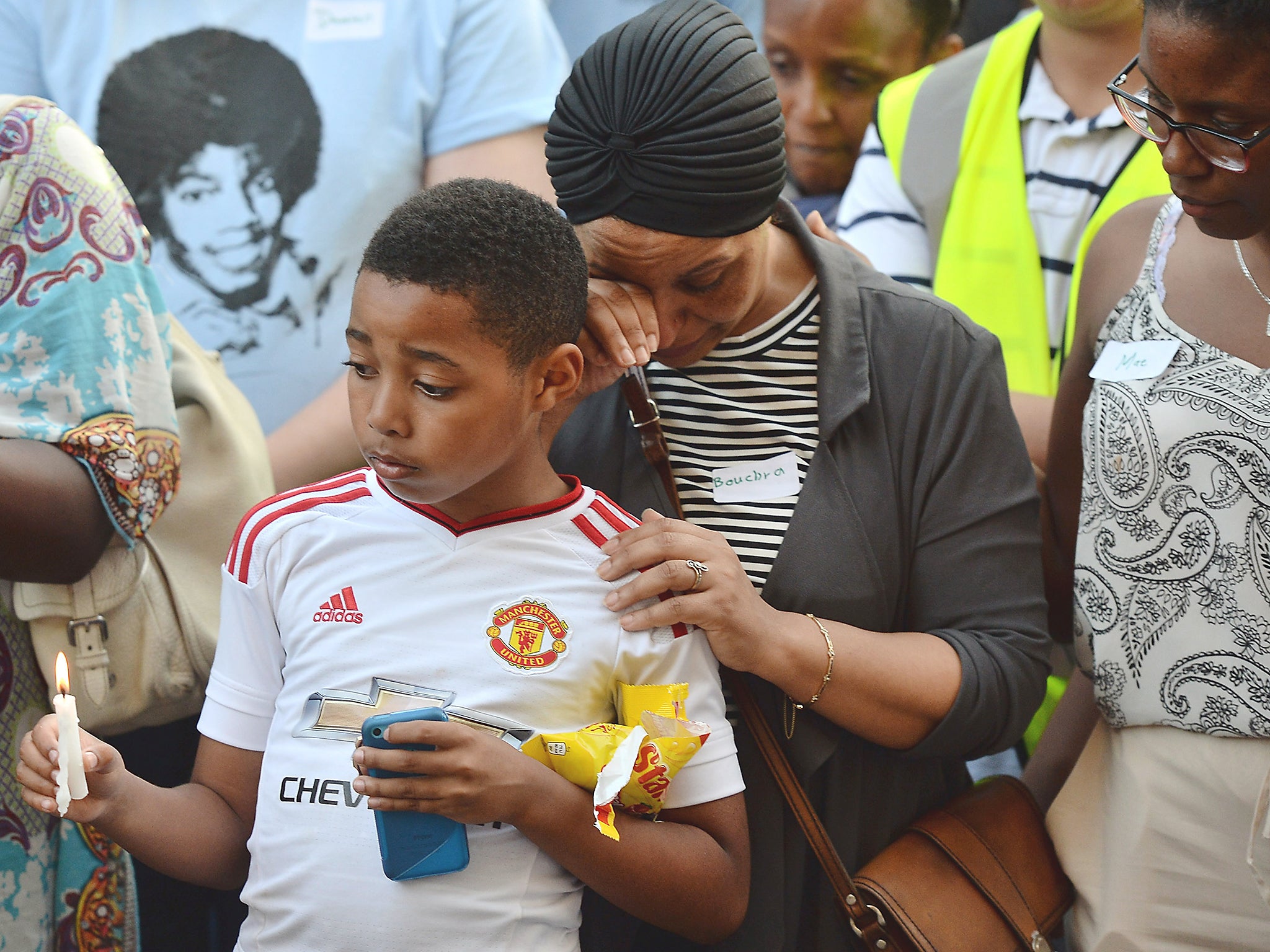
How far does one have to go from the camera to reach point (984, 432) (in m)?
1.99

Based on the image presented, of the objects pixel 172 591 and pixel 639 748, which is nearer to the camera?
pixel 639 748

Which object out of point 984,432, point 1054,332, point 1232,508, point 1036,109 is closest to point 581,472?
point 984,432

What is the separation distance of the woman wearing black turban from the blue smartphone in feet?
1.17

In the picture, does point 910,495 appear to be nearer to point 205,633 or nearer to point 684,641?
point 684,641

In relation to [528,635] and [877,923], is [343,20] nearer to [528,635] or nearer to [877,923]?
[528,635]

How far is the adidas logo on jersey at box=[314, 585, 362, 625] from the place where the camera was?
1.71m

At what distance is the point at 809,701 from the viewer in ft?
6.02

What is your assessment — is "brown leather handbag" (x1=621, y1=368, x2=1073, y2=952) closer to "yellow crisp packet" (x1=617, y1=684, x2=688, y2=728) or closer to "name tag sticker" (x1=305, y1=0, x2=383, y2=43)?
"yellow crisp packet" (x1=617, y1=684, x2=688, y2=728)

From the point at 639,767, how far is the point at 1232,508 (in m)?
0.98

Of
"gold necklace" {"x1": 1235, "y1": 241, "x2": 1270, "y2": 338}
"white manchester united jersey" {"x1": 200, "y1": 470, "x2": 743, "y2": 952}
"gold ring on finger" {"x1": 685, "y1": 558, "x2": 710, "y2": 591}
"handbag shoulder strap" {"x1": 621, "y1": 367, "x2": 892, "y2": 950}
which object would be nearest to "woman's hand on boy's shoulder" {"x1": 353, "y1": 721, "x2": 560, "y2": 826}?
"white manchester united jersey" {"x1": 200, "y1": 470, "x2": 743, "y2": 952}

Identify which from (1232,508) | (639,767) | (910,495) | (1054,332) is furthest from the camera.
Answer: (1054,332)

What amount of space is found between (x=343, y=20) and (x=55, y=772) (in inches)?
77.1

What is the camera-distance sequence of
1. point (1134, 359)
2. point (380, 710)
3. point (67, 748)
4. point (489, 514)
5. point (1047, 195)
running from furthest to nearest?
point (1047, 195) < point (1134, 359) < point (489, 514) < point (380, 710) < point (67, 748)

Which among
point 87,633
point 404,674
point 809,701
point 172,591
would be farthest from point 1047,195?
point 87,633
